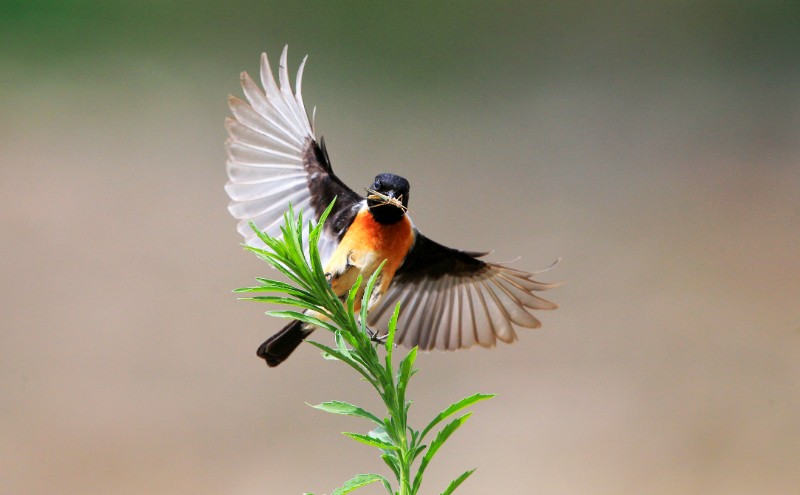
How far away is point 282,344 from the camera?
0.97 m

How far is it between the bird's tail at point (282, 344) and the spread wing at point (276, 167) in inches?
4.1

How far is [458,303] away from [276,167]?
0.39m

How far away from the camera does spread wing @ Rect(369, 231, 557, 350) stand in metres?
1.20

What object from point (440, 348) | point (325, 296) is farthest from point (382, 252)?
point (325, 296)

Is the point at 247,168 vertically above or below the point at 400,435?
above

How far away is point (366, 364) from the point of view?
319mm

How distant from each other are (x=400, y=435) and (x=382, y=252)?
0.57 metres

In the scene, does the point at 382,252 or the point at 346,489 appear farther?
the point at 382,252

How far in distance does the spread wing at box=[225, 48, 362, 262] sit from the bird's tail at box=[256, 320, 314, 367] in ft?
0.34

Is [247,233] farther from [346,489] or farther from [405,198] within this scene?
[346,489]

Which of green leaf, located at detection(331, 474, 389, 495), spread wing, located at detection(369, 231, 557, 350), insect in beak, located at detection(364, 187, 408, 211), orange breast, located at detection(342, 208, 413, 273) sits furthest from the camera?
spread wing, located at detection(369, 231, 557, 350)

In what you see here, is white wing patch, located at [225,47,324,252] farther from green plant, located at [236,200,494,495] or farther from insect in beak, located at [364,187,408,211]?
green plant, located at [236,200,494,495]

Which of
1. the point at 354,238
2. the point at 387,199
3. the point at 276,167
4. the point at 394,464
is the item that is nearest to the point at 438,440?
the point at 394,464

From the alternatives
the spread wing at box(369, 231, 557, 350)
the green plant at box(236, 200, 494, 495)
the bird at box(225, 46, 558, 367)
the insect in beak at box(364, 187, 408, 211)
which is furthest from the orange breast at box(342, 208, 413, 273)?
the green plant at box(236, 200, 494, 495)
